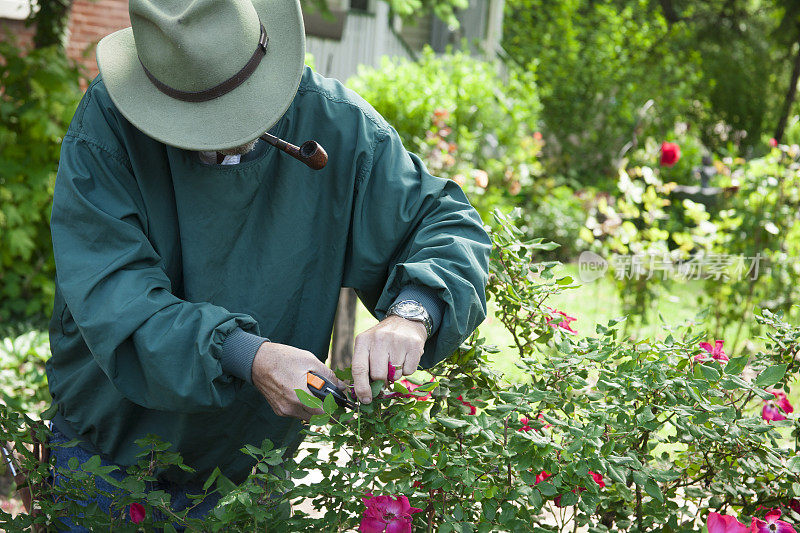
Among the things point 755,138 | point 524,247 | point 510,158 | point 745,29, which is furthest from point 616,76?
point 524,247

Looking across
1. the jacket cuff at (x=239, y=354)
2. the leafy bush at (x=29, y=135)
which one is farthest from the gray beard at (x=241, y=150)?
the leafy bush at (x=29, y=135)

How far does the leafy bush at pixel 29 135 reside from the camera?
4562mm

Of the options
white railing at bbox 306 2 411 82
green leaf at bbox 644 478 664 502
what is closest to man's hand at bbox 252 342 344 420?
green leaf at bbox 644 478 664 502

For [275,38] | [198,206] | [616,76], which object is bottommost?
[616,76]

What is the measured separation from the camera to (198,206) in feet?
5.47

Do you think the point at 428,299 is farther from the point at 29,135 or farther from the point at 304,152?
the point at 29,135

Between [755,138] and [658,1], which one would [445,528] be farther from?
[658,1]

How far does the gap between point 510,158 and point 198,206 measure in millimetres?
6719

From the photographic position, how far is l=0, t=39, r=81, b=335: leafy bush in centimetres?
456

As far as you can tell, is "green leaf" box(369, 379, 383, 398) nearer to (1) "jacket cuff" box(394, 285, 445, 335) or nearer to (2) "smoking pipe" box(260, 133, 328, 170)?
(1) "jacket cuff" box(394, 285, 445, 335)

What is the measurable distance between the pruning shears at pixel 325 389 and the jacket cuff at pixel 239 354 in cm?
11

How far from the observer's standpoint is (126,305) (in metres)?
1.40

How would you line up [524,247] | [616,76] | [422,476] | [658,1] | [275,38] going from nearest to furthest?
[422,476]
[275,38]
[524,247]
[616,76]
[658,1]

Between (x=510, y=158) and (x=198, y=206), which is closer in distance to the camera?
(x=198, y=206)
